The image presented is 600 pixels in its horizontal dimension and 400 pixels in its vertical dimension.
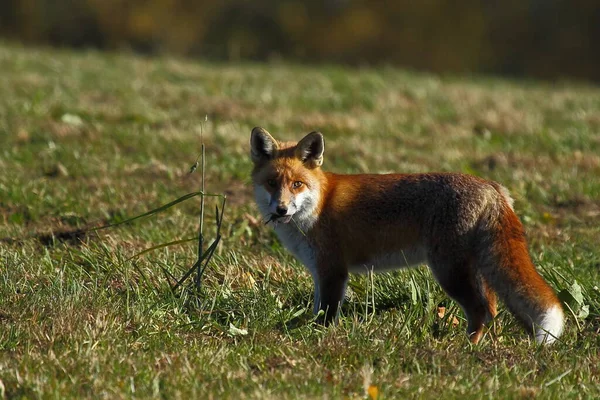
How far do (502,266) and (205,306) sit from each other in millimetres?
1740

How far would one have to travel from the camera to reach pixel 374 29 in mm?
38969

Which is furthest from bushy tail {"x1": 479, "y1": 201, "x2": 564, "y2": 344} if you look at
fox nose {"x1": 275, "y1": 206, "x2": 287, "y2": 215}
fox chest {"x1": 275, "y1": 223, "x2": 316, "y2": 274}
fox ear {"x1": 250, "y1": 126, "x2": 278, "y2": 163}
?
fox ear {"x1": 250, "y1": 126, "x2": 278, "y2": 163}

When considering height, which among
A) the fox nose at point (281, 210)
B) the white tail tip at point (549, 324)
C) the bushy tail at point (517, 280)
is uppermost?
the fox nose at point (281, 210)

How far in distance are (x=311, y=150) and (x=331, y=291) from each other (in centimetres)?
96

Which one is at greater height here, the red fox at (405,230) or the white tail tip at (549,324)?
the red fox at (405,230)

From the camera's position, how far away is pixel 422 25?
3972 centimetres

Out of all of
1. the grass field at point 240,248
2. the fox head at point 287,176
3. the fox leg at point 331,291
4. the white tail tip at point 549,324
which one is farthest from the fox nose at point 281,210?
the white tail tip at point 549,324

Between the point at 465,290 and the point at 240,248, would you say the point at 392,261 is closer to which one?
the point at 465,290

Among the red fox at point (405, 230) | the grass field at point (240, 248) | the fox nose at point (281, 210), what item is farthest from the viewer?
the fox nose at point (281, 210)

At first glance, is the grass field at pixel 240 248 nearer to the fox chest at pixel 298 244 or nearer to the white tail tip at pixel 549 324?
the white tail tip at pixel 549 324

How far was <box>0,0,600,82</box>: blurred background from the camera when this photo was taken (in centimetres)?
3516

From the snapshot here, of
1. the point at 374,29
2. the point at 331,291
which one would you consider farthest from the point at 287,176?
the point at 374,29

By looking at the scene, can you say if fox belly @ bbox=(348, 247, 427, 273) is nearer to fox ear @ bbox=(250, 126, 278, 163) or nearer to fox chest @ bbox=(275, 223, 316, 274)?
fox chest @ bbox=(275, 223, 316, 274)

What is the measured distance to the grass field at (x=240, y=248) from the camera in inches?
173
